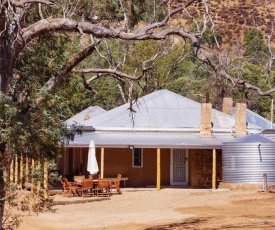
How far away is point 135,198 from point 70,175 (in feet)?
23.3

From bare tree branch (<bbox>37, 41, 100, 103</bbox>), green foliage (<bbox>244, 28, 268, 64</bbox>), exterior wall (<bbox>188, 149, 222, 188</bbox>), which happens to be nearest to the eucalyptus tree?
bare tree branch (<bbox>37, 41, 100, 103</bbox>)

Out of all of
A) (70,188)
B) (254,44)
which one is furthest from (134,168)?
(254,44)

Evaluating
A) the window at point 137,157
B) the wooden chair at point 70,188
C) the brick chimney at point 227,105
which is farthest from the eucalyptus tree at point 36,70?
the brick chimney at point 227,105

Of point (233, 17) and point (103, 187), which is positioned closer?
point (103, 187)

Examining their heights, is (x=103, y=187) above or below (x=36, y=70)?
below

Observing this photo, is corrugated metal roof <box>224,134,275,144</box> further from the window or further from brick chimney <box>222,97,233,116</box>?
brick chimney <box>222,97,233,116</box>

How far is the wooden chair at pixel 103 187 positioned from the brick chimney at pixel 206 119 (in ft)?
20.6

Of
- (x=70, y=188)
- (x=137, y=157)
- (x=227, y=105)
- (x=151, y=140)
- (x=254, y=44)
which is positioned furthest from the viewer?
(x=254, y=44)

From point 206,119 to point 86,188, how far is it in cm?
746

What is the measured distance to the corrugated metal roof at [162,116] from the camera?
1342 inches

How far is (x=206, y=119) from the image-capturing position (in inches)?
1309

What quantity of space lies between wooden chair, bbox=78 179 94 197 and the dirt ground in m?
0.90

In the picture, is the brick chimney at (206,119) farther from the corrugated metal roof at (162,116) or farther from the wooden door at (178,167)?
the wooden door at (178,167)

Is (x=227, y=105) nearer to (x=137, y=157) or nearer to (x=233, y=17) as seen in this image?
(x=137, y=157)
